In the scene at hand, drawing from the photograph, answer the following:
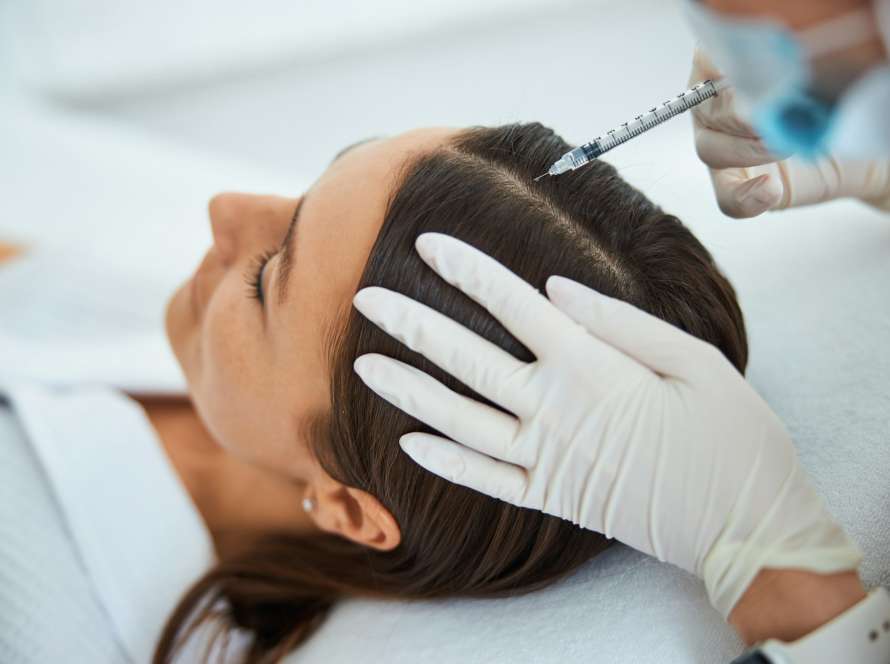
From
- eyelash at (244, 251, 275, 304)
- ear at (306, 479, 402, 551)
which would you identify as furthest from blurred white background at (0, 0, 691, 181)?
ear at (306, 479, 402, 551)

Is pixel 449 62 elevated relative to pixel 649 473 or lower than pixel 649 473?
elevated

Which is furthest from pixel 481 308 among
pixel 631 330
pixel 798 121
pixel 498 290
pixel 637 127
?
pixel 798 121

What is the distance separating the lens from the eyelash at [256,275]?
95cm

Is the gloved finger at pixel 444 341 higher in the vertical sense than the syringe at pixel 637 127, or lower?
lower

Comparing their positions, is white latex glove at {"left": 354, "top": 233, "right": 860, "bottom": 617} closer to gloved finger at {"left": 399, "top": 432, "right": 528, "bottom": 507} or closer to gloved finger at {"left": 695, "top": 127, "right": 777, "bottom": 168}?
gloved finger at {"left": 399, "top": 432, "right": 528, "bottom": 507}

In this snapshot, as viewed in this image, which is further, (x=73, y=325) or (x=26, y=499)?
(x=73, y=325)

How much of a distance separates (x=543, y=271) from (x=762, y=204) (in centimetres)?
28

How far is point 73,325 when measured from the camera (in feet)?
4.95

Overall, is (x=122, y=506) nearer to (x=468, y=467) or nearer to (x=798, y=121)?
(x=468, y=467)

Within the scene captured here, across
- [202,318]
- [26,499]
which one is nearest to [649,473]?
[202,318]

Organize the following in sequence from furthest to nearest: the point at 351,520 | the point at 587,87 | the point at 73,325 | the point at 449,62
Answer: the point at 449,62 < the point at 587,87 < the point at 73,325 < the point at 351,520

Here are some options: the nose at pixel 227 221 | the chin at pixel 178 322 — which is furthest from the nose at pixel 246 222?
the chin at pixel 178 322

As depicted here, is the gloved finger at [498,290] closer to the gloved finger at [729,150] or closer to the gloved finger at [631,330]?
the gloved finger at [631,330]

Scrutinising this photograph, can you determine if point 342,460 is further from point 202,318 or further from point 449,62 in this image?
point 449,62
